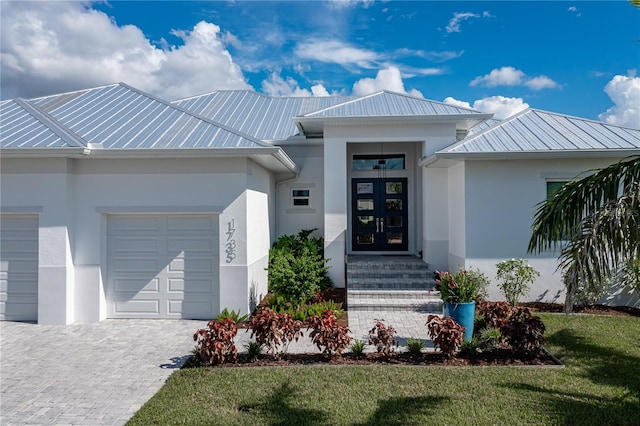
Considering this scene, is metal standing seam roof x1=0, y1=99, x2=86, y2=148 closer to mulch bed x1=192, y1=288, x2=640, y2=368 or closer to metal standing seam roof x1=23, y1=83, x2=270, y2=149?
metal standing seam roof x1=23, y1=83, x2=270, y2=149

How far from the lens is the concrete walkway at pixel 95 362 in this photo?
5.02 meters

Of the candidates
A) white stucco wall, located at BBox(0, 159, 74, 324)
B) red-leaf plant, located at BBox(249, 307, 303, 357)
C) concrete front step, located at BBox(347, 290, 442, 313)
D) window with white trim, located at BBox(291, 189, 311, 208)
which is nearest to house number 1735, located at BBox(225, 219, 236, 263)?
red-leaf plant, located at BBox(249, 307, 303, 357)

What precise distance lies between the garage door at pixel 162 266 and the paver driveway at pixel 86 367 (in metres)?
0.37

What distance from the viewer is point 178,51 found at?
1431 cm

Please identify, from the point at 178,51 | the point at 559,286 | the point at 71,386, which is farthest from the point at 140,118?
the point at 559,286

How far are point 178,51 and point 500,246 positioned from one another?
1240 centimetres

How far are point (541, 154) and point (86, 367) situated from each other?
34.5 ft

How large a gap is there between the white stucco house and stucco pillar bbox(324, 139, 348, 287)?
4cm

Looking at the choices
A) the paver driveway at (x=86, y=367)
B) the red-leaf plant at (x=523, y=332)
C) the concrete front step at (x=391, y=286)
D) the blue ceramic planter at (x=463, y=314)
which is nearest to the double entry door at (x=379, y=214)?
the concrete front step at (x=391, y=286)

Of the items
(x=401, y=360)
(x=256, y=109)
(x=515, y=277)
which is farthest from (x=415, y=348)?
(x=256, y=109)

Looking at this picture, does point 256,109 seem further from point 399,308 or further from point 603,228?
point 603,228

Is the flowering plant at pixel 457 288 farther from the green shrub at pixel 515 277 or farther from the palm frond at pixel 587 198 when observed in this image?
the palm frond at pixel 587 198

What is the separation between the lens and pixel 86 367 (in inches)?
252

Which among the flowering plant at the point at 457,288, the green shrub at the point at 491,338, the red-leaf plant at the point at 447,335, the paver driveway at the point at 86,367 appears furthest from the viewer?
the flowering plant at the point at 457,288
